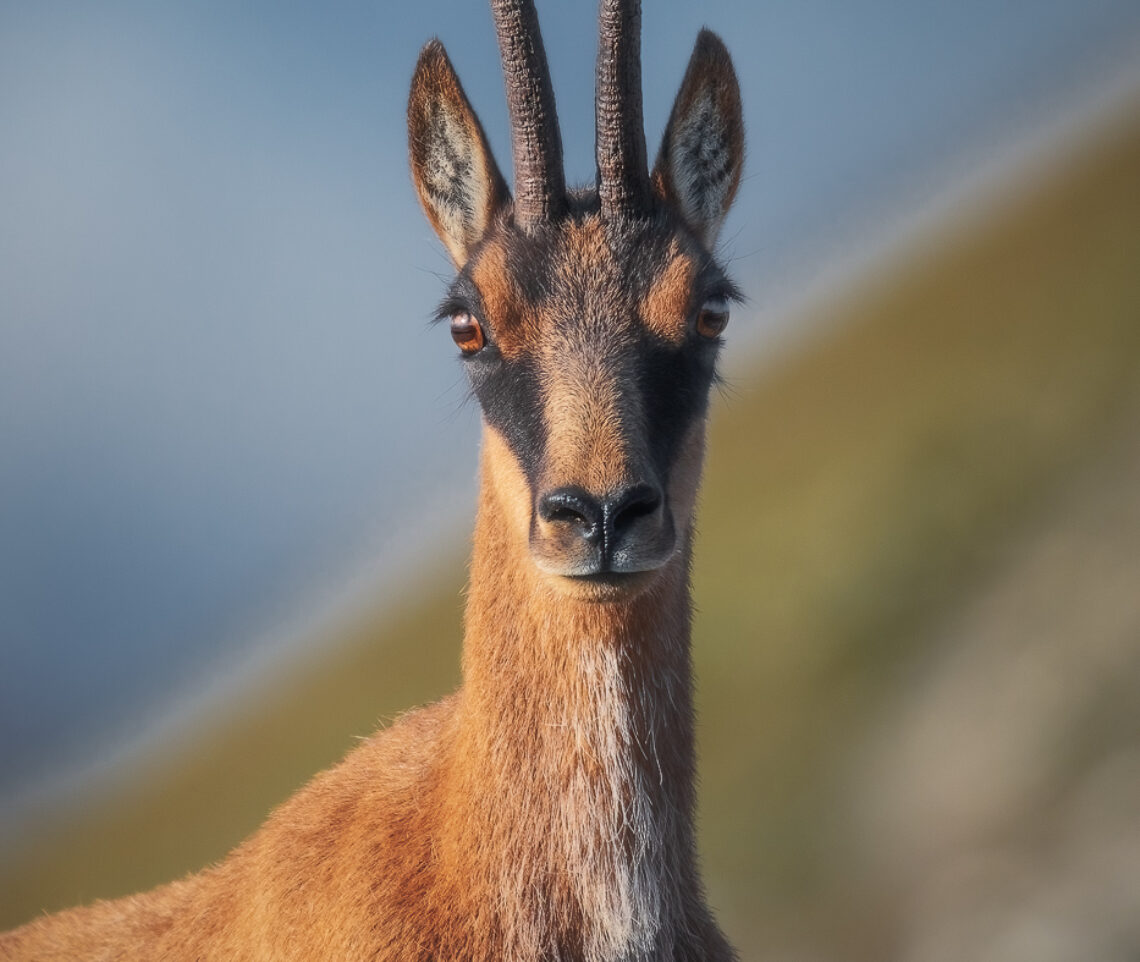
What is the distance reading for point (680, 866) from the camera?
6.15 metres

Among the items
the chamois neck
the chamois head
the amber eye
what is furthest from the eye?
the chamois neck

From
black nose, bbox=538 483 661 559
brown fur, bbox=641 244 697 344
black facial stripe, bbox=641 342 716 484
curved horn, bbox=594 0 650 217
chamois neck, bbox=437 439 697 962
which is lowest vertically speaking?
chamois neck, bbox=437 439 697 962

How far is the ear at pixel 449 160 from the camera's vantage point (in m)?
7.01

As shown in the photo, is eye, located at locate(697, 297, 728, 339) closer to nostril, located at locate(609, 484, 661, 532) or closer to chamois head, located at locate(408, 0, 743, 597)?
chamois head, located at locate(408, 0, 743, 597)

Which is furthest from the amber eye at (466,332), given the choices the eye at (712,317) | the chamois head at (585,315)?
the eye at (712,317)

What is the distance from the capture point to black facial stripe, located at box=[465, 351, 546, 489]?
574 centimetres

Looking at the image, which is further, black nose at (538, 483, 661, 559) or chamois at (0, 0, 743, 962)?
chamois at (0, 0, 743, 962)

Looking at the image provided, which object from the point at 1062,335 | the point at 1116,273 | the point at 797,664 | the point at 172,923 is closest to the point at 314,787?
the point at 172,923

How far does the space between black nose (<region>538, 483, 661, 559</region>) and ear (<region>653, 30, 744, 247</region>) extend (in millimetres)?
2589

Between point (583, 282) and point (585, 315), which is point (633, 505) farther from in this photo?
point (583, 282)

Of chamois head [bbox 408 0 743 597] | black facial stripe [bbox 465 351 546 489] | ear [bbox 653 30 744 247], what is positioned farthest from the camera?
ear [bbox 653 30 744 247]

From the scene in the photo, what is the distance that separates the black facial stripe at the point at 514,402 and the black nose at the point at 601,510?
0.45 m

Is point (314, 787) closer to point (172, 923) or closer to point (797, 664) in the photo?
point (172, 923)

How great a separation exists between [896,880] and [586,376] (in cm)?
1590
